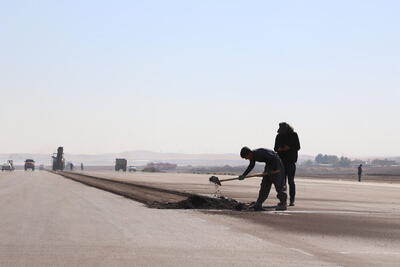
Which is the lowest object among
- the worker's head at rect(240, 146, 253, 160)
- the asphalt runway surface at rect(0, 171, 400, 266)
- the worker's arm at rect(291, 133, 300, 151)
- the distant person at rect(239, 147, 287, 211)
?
the asphalt runway surface at rect(0, 171, 400, 266)

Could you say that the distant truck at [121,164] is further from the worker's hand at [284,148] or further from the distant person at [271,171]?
the distant person at [271,171]

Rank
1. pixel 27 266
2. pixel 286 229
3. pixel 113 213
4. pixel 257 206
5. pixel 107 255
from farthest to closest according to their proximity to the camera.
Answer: pixel 257 206, pixel 113 213, pixel 286 229, pixel 107 255, pixel 27 266

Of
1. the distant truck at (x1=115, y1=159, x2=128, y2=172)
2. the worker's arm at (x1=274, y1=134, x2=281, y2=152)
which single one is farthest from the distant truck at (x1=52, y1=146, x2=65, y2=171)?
the worker's arm at (x1=274, y1=134, x2=281, y2=152)

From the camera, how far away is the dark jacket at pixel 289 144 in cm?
2106

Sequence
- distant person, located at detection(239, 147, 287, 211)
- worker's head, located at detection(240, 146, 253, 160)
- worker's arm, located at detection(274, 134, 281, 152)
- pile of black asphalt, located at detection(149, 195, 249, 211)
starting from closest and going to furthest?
worker's head, located at detection(240, 146, 253, 160), distant person, located at detection(239, 147, 287, 211), pile of black asphalt, located at detection(149, 195, 249, 211), worker's arm, located at detection(274, 134, 281, 152)

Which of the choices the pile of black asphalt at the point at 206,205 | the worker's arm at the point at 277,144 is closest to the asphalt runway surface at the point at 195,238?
the pile of black asphalt at the point at 206,205

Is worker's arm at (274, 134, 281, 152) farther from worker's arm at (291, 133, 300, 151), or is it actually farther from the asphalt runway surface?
the asphalt runway surface

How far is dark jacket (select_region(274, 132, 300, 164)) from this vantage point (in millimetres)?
21062

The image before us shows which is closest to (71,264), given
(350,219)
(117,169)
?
(350,219)

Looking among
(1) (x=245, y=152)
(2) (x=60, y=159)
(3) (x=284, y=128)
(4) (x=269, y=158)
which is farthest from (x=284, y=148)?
(2) (x=60, y=159)

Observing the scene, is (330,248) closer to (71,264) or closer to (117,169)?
(71,264)

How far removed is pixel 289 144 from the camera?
21.0 m

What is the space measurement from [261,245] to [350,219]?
19.8ft

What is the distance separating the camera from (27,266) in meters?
8.45
